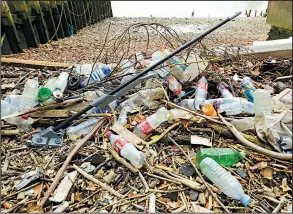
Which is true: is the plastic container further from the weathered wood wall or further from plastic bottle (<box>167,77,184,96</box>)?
the weathered wood wall

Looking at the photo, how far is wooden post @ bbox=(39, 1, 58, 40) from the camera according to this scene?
27.1ft

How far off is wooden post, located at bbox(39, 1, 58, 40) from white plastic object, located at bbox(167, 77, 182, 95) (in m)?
6.48

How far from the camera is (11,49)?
654cm

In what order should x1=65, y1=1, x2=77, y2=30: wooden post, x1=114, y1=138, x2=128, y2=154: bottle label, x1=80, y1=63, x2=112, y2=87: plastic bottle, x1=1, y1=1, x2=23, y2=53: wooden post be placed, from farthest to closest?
1. x1=65, y1=1, x2=77, y2=30: wooden post
2. x1=1, y1=1, x2=23, y2=53: wooden post
3. x1=80, y1=63, x2=112, y2=87: plastic bottle
4. x1=114, y1=138, x2=128, y2=154: bottle label

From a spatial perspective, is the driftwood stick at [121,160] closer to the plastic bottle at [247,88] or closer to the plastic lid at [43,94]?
the plastic lid at [43,94]

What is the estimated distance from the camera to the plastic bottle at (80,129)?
→ 2.51 metres

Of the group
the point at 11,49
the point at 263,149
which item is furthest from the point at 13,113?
the point at 11,49

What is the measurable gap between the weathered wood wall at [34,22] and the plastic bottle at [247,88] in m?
5.88

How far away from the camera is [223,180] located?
6.10 feet

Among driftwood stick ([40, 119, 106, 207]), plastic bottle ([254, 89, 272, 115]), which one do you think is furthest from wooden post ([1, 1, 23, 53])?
plastic bottle ([254, 89, 272, 115])

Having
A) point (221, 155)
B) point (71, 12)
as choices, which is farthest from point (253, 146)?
point (71, 12)

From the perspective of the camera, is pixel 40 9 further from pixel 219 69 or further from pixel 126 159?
pixel 126 159

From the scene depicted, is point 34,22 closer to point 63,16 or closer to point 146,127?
point 63,16

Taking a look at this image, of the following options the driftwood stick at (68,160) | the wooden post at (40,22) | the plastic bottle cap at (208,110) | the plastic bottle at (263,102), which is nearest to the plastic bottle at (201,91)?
the plastic bottle cap at (208,110)
